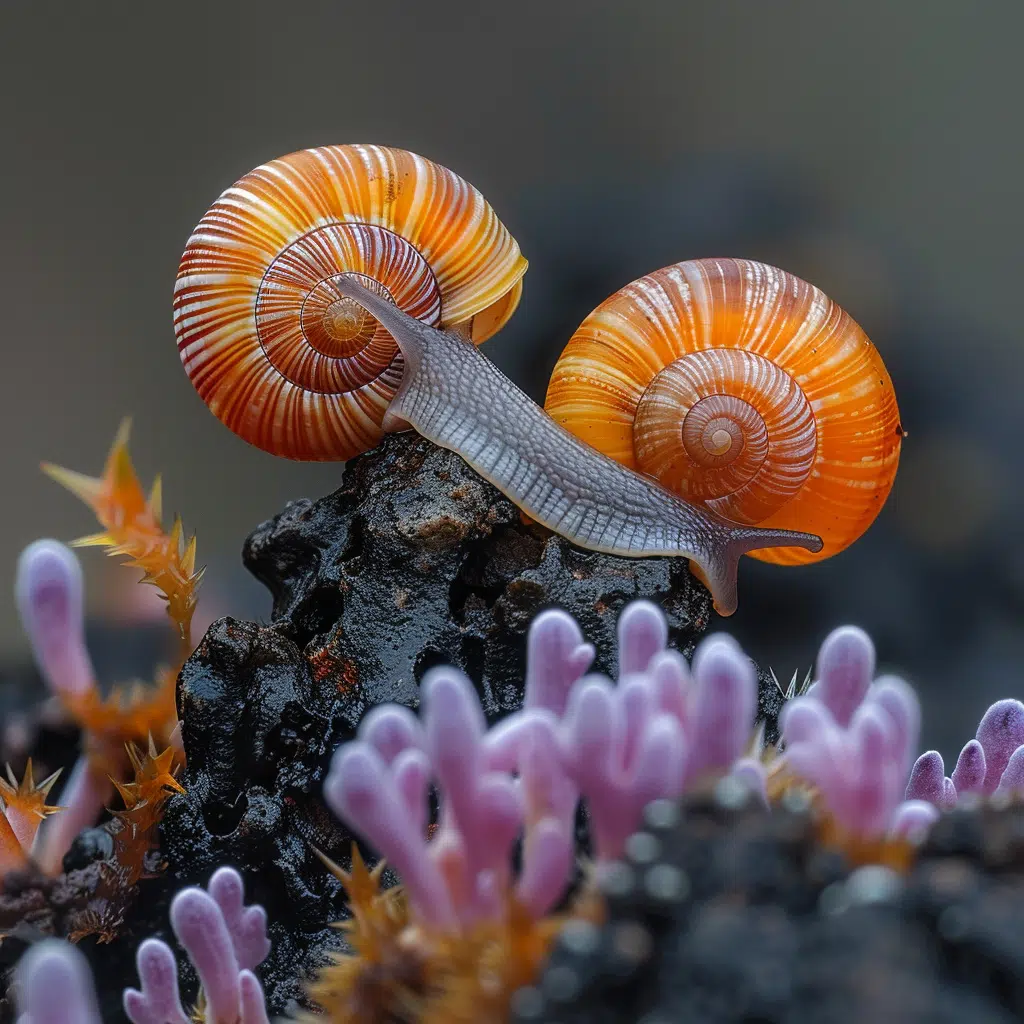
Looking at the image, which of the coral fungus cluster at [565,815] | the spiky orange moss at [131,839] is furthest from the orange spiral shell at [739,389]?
Answer: the spiky orange moss at [131,839]

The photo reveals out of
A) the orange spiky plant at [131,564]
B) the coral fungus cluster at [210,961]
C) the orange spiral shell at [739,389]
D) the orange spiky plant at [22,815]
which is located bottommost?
the coral fungus cluster at [210,961]

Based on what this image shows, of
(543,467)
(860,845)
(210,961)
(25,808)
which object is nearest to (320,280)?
Result: (543,467)

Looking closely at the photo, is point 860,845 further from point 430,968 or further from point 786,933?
point 430,968

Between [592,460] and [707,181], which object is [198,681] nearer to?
[592,460]

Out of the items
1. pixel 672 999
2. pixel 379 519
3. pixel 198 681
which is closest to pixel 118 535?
pixel 198 681

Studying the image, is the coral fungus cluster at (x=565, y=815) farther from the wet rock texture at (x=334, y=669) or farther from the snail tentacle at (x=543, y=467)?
the snail tentacle at (x=543, y=467)

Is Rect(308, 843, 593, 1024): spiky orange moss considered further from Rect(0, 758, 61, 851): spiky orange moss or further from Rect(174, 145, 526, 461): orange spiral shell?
Rect(174, 145, 526, 461): orange spiral shell

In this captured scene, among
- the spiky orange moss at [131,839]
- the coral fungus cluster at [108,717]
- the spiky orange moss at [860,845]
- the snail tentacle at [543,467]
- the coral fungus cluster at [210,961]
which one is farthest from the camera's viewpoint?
the snail tentacle at [543,467]
